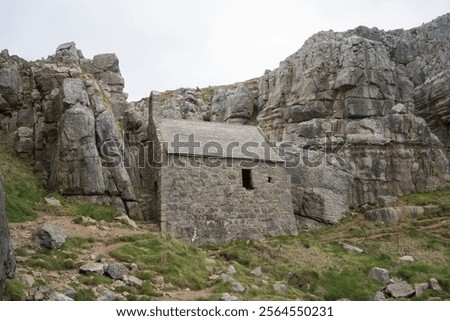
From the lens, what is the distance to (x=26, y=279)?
1709 centimetres

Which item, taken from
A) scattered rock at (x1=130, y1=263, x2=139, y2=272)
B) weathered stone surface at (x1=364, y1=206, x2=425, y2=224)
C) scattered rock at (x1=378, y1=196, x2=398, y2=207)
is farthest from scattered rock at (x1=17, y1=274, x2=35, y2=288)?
scattered rock at (x1=378, y1=196, x2=398, y2=207)

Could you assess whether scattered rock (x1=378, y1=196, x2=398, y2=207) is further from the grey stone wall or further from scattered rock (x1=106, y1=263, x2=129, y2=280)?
scattered rock (x1=106, y1=263, x2=129, y2=280)

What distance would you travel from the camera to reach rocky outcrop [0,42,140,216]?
3105 cm

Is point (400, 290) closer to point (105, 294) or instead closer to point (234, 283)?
point (234, 283)

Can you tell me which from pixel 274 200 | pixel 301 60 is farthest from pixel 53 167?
pixel 301 60

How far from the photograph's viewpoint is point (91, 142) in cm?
3150

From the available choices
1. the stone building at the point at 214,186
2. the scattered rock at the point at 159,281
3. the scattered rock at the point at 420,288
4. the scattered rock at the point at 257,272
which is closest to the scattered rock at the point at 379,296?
the scattered rock at the point at 420,288

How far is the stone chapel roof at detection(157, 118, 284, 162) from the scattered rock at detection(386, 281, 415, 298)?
14476mm

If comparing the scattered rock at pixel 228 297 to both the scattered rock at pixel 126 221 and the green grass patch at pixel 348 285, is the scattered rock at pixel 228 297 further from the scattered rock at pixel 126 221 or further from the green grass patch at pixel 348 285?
the scattered rock at pixel 126 221

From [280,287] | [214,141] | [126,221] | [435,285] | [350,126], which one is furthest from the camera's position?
[350,126]

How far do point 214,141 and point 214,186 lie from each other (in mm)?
4356

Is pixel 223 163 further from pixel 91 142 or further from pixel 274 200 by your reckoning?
pixel 91 142

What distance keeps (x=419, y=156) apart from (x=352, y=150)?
7.08 m

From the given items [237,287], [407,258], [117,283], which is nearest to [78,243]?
[117,283]
